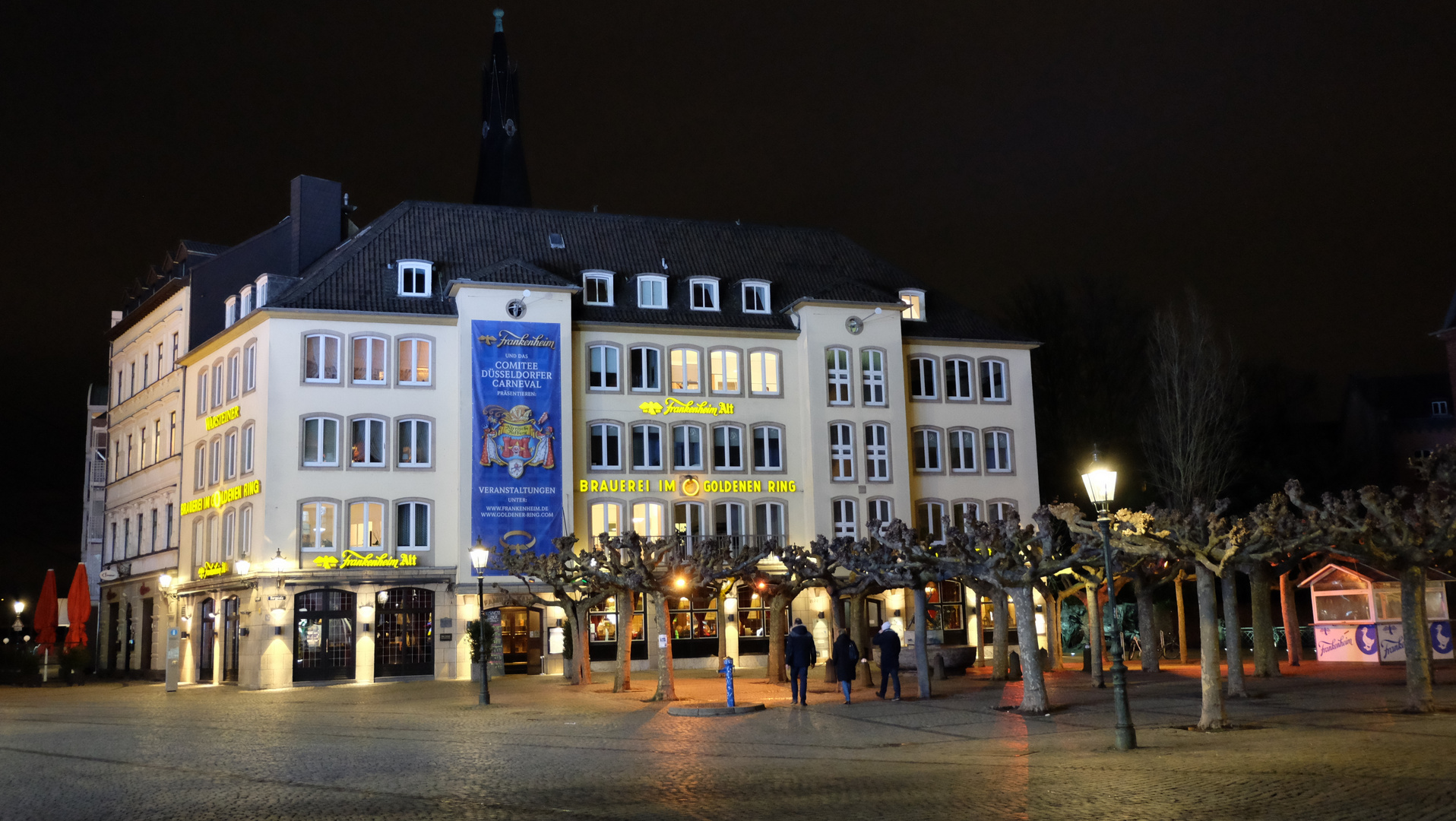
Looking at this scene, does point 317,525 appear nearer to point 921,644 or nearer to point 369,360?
point 369,360

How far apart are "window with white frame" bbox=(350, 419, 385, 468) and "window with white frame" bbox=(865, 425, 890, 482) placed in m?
17.8

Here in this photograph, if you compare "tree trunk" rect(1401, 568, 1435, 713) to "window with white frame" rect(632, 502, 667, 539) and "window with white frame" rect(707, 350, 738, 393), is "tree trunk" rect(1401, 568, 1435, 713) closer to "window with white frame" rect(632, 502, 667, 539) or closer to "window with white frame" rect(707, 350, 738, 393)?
"window with white frame" rect(632, 502, 667, 539)

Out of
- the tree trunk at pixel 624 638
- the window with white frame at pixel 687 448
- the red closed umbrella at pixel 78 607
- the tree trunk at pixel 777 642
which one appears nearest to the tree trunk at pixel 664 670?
the tree trunk at pixel 624 638

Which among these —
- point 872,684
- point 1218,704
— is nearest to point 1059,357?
point 872,684

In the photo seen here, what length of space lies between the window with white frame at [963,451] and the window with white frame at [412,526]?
67.0 ft

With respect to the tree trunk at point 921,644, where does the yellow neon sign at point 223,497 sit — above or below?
above

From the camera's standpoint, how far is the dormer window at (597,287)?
161 ft

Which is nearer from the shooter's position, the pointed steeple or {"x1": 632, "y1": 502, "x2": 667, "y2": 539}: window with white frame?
{"x1": 632, "y1": 502, "x2": 667, "y2": 539}: window with white frame

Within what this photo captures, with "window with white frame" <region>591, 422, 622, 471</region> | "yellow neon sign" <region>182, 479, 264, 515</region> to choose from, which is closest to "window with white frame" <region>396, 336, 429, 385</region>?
"yellow neon sign" <region>182, 479, 264, 515</region>

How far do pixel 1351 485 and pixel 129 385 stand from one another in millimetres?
55329

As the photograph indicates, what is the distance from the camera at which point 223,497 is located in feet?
151

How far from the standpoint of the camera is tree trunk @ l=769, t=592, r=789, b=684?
3509 cm

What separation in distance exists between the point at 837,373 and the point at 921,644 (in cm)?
2139

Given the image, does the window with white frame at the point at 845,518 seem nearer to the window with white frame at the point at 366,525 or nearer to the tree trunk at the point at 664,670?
the window with white frame at the point at 366,525
